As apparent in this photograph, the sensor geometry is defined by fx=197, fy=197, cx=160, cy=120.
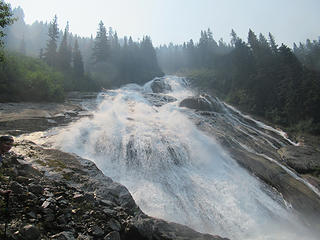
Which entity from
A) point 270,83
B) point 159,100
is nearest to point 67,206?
point 159,100

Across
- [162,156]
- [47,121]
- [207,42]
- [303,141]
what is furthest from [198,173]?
[207,42]

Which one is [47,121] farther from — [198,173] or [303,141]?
[303,141]

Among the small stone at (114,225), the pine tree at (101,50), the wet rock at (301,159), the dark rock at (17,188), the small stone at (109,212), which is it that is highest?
the pine tree at (101,50)

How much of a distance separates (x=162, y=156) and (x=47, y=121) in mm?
10719

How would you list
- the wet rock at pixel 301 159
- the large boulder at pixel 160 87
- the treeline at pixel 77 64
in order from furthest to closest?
the large boulder at pixel 160 87, the treeline at pixel 77 64, the wet rock at pixel 301 159

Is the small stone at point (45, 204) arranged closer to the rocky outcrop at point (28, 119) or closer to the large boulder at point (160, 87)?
the rocky outcrop at point (28, 119)

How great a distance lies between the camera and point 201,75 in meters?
70.6

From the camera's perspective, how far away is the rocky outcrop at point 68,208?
440 cm

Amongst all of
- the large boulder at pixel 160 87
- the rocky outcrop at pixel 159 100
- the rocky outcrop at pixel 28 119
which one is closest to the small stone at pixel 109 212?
the rocky outcrop at pixel 28 119

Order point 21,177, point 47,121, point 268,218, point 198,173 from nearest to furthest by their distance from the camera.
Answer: point 21,177 < point 268,218 < point 198,173 < point 47,121

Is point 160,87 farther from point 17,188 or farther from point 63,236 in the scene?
point 63,236

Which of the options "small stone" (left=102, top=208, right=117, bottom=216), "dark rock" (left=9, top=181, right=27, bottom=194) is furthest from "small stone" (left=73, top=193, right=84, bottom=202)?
"dark rock" (left=9, top=181, right=27, bottom=194)

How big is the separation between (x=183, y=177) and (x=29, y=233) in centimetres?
1001

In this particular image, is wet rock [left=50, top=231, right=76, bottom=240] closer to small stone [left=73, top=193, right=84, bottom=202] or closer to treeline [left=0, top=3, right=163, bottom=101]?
small stone [left=73, top=193, right=84, bottom=202]
